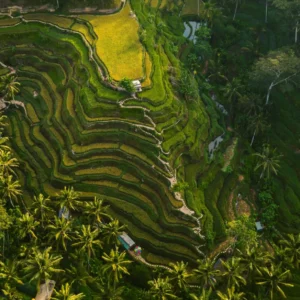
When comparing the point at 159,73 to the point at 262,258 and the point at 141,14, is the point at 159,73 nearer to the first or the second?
the point at 141,14

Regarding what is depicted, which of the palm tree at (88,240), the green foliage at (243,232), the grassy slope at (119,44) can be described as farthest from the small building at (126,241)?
the grassy slope at (119,44)

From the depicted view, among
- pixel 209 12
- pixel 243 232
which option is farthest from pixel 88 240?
pixel 209 12

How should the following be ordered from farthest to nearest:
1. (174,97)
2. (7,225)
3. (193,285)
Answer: (174,97) → (193,285) → (7,225)

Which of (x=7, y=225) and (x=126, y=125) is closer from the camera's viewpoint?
(x=7, y=225)

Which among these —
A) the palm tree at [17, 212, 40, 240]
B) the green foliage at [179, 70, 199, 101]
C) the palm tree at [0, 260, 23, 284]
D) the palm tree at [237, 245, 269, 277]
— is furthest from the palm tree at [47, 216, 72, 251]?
the green foliage at [179, 70, 199, 101]

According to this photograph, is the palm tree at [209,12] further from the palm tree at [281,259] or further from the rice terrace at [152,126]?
the palm tree at [281,259]

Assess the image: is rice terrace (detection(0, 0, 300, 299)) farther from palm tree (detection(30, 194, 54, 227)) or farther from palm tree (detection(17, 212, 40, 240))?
palm tree (detection(17, 212, 40, 240))

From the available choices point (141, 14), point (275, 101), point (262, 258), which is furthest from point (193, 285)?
point (141, 14)
